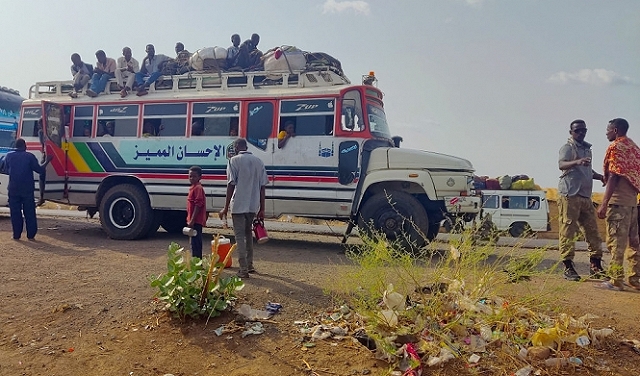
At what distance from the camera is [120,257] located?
7082 millimetres

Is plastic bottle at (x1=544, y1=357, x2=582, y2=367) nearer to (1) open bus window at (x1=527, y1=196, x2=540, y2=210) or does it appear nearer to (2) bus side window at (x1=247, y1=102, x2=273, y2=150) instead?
(2) bus side window at (x1=247, y1=102, x2=273, y2=150)

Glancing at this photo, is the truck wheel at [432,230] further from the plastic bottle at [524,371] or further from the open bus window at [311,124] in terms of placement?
the plastic bottle at [524,371]

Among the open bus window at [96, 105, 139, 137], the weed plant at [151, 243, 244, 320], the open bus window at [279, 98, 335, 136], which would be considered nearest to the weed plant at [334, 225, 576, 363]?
the weed plant at [151, 243, 244, 320]

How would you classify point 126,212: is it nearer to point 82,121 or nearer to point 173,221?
point 173,221

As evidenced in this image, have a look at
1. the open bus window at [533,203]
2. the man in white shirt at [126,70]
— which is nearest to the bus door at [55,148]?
the man in white shirt at [126,70]

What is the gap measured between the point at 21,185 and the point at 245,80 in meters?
4.05

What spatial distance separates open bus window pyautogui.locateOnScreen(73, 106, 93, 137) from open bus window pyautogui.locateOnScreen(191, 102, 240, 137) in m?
2.12

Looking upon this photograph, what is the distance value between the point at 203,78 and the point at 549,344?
686 cm

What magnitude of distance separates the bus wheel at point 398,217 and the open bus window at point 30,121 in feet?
20.1

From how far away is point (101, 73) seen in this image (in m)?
9.34

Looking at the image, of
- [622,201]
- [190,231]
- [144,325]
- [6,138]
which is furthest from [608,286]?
[6,138]

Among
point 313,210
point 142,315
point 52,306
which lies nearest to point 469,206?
point 313,210

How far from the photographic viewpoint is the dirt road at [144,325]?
3.85 metres

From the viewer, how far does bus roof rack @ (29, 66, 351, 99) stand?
8.07m
